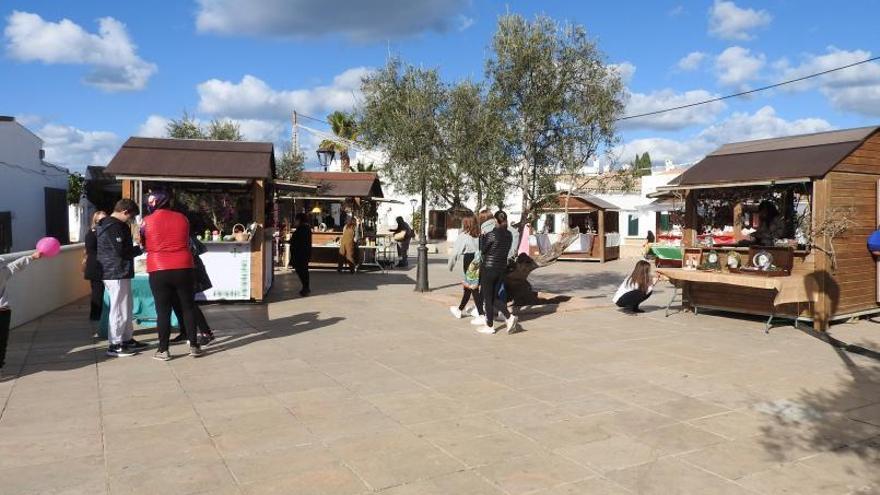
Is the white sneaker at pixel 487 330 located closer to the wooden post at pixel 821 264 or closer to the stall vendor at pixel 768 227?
the stall vendor at pixel 768 227

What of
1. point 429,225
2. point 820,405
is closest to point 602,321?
point 820,405

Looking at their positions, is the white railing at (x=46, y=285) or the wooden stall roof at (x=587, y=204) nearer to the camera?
the white railing at (x=46, y=285)

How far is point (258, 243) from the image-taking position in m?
11.0

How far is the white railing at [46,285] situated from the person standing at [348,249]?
6.91 meters

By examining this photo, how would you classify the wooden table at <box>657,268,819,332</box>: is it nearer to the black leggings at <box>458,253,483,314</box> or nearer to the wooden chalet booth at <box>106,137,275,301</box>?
the black leggings at <box>458,253,483,314</box>

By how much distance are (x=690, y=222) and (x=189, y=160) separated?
852cm

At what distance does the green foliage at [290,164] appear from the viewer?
28817 millimetres

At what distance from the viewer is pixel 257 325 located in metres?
9.01

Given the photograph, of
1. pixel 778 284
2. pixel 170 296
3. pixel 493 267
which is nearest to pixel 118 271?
pixel 170 296

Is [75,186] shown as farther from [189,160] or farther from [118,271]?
[118,271]

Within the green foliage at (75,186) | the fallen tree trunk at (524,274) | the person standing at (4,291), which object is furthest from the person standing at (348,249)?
the green foliage at (75,186)

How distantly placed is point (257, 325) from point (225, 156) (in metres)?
3.47

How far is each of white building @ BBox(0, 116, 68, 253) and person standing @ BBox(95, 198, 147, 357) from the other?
12194 millimetres

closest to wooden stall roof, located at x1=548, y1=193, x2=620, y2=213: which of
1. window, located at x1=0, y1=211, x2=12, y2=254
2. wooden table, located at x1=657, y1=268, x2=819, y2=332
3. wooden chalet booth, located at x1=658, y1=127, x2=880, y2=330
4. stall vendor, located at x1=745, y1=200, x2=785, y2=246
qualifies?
wooden chalet booth, located at x1=658, y1=127, x2=880, y2=330
